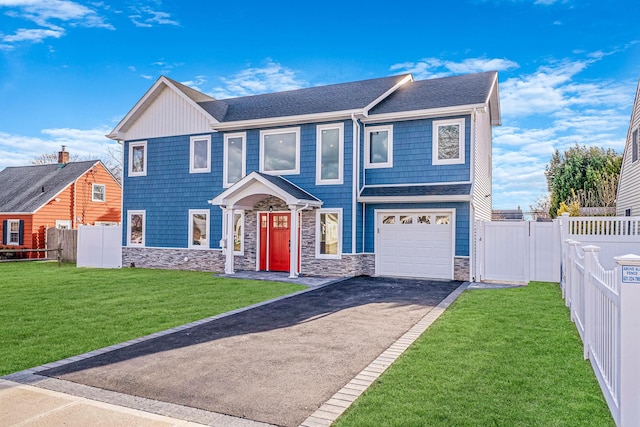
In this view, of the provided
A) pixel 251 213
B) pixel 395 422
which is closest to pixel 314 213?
pixel 251 213

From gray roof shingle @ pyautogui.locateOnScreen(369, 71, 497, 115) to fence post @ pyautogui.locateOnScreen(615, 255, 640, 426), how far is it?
11.0 metres

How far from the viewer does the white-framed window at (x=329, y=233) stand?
14.8 meters

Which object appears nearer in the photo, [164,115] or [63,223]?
[164,115]

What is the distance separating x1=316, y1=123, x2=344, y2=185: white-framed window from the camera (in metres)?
14.9

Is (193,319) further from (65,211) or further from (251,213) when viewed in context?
(65,211)

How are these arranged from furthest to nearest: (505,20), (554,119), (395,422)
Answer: (554,119) → (505,20) → (395,422)

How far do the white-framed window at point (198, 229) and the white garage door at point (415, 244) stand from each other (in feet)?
21.9

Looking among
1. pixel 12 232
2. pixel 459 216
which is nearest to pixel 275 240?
pixel 459 216

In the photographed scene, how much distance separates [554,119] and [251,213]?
2398 centimetres

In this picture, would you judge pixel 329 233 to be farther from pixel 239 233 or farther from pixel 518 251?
pixel 518 251

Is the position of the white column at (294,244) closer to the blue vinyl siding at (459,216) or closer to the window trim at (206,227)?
the blue vinyl siding at (459,216)

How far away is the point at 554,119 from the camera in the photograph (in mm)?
30078

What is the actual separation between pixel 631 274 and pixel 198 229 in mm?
15533

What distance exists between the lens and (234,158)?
54.7 ft
